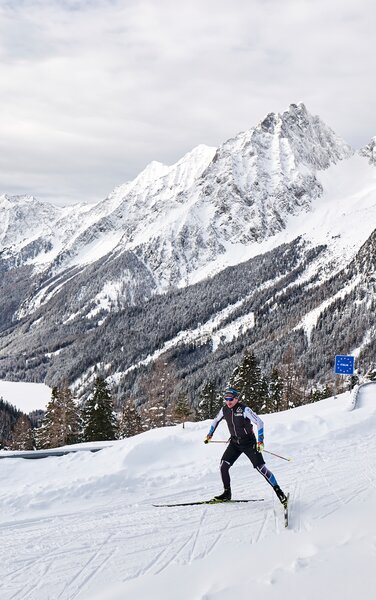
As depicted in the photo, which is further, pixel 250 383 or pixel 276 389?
pixel 276 389

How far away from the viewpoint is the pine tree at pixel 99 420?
40469mm

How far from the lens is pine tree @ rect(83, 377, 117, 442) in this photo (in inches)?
1593

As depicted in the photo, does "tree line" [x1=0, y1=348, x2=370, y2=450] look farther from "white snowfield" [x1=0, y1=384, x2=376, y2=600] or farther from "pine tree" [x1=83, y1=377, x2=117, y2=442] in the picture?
"white snowfield" [x1=0, y1=384, x2=376, y2=600]

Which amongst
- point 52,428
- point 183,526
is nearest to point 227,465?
point 183,526

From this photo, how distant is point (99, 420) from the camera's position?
134 feet

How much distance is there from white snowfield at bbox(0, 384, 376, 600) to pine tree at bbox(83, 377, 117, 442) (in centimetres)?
2493

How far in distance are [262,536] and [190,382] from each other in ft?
504

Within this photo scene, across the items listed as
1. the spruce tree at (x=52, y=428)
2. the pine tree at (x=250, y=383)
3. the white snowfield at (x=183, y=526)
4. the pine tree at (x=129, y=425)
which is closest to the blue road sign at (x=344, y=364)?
the white snowfield at (x=183, y=526)

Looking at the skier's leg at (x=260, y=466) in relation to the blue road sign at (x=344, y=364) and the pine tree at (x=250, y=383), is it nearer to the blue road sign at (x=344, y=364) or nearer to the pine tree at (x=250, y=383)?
the blue road sign at (x=344, y=364)

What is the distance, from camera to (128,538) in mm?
9258

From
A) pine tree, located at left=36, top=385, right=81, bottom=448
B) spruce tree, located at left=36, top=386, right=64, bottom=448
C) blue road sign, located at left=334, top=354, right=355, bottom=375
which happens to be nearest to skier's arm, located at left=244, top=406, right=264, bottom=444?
blue road sign, located at left=334, top=354, right=355, bottom=375

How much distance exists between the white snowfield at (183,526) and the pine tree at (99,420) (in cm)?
2493

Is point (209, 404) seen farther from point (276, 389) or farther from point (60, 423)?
point (60, 423)

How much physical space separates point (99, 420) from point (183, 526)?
106 feet
